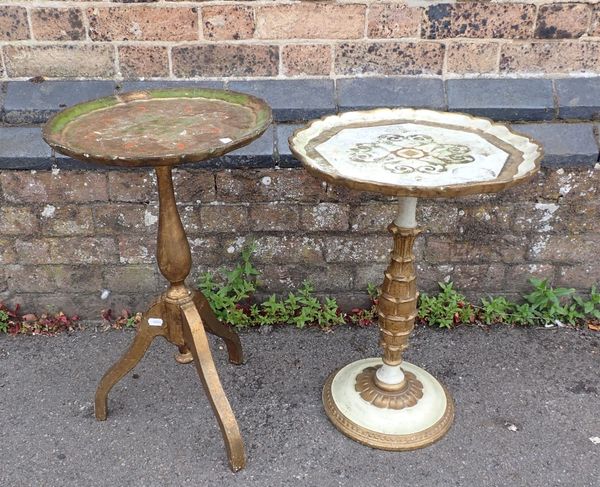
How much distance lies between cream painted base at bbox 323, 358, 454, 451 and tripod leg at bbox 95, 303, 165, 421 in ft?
2.67

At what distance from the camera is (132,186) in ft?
9.64

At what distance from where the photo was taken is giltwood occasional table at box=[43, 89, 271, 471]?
195 centimetres

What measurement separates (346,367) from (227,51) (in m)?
1.59

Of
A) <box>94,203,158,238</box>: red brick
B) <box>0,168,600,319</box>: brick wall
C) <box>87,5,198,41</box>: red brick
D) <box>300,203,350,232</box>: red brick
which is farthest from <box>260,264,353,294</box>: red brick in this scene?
<box>87,5,198,41</box>: red brick

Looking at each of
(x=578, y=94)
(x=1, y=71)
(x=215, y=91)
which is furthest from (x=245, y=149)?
(x=578, y=94)

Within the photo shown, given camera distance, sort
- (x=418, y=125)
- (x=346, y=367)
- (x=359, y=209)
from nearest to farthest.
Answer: (x=418, y=125), (x=346, y=367), (x=359, y=209)

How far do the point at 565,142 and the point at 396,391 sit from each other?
144 centimetres

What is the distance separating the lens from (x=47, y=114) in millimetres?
2846

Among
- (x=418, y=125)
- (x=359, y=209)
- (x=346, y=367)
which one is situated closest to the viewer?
(x=418, y=125)

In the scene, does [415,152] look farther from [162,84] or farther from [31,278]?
[31,278]

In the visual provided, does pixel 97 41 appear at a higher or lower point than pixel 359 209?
higher

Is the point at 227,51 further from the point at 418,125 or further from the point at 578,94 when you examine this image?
the point at 578,94

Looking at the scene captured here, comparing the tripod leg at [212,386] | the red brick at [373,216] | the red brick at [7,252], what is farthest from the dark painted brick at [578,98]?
the red brick at [7,252]

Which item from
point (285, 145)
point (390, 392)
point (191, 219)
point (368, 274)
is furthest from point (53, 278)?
point (390, 392)
